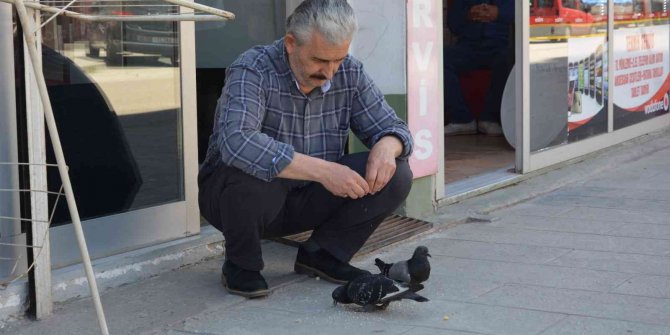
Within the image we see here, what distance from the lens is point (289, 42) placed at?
3.96 m

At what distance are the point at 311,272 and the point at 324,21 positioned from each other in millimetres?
1152

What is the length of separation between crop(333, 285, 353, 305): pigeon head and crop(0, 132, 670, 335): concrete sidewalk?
0.04 m

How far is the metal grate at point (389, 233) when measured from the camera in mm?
4988

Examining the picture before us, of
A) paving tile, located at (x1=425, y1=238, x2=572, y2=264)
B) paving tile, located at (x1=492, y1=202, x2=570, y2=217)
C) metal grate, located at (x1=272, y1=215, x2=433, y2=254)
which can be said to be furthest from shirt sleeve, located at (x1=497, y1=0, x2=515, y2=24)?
paving tile, located at (x1=425, y1=238, x2=572, y2=264)

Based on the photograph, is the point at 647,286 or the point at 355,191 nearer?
the point at 355,191

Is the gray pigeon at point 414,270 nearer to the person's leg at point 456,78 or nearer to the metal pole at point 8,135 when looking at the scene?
the metal pole at point 8,135

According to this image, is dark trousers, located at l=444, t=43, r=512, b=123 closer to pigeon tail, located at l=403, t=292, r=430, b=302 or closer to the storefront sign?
the storefront sign

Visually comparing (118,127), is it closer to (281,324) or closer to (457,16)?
(281,324)

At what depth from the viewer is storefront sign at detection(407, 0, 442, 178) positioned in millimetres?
5648

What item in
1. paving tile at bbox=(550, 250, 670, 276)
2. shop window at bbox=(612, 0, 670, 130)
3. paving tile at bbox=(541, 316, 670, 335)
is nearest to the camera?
paving tile at bbox=(541, 316, 670, 335)

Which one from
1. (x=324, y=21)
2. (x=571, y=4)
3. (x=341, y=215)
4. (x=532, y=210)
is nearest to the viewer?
(x=324, y=21)

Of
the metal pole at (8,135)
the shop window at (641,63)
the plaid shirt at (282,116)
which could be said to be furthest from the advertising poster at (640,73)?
the metal pole at (8,135)

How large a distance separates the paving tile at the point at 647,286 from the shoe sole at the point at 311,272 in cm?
114

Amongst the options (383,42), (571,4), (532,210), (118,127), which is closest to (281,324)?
(118,127)
